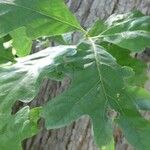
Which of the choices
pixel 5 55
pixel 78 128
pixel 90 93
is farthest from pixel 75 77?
pixel 78 128

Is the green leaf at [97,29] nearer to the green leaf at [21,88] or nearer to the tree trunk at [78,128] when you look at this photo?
the green leaf at [21,88]

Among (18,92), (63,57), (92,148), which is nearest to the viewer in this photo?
(18,92)

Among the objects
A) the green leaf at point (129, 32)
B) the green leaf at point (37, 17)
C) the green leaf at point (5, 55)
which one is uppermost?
the green leaf at point (37, 17)

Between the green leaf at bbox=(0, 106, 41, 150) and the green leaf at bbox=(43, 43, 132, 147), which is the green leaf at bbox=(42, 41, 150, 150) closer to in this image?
the green leaf at bbox=(43, 43, 132, 147)

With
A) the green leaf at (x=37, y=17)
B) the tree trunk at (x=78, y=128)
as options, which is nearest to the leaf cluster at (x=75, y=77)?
the green leaf at (x=37, y=17)

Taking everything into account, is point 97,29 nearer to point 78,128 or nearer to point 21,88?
point 21,88

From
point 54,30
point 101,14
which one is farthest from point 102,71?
point 101,14

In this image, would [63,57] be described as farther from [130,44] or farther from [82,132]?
[82,132]
